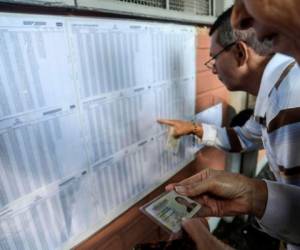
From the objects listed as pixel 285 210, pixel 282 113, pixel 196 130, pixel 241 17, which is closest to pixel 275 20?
A: pixel 241 17

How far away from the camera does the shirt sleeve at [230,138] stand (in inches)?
46.9

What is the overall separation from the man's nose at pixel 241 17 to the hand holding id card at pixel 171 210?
0.54m

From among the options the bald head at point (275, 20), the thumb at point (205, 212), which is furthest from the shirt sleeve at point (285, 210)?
the bald head at point (275, 20)

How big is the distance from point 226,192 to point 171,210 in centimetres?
20

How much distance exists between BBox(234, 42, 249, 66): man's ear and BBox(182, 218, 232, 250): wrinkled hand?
646 mm

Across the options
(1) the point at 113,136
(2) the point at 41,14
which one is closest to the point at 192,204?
(1) the point at 113,136

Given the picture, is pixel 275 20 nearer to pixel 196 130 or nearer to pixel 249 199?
pixel 249 199

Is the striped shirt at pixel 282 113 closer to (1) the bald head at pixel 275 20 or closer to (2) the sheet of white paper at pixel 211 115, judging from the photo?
(1) the bald head at pixel 275 20

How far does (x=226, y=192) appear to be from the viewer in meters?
0.68

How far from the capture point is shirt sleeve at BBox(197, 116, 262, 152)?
1190mm

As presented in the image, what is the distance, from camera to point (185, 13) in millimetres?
1017

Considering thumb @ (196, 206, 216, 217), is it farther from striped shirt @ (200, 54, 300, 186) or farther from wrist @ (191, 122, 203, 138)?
wrist @ (191, 122, 203, 138)

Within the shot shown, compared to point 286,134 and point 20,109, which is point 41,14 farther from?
point 286,134

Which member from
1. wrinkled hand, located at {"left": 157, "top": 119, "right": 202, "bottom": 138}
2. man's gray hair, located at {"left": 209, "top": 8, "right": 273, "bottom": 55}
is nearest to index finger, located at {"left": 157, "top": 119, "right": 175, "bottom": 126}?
wrinkled hand, located at {"left": 157, "top": 119, "right": 202, "bottom": 138}
